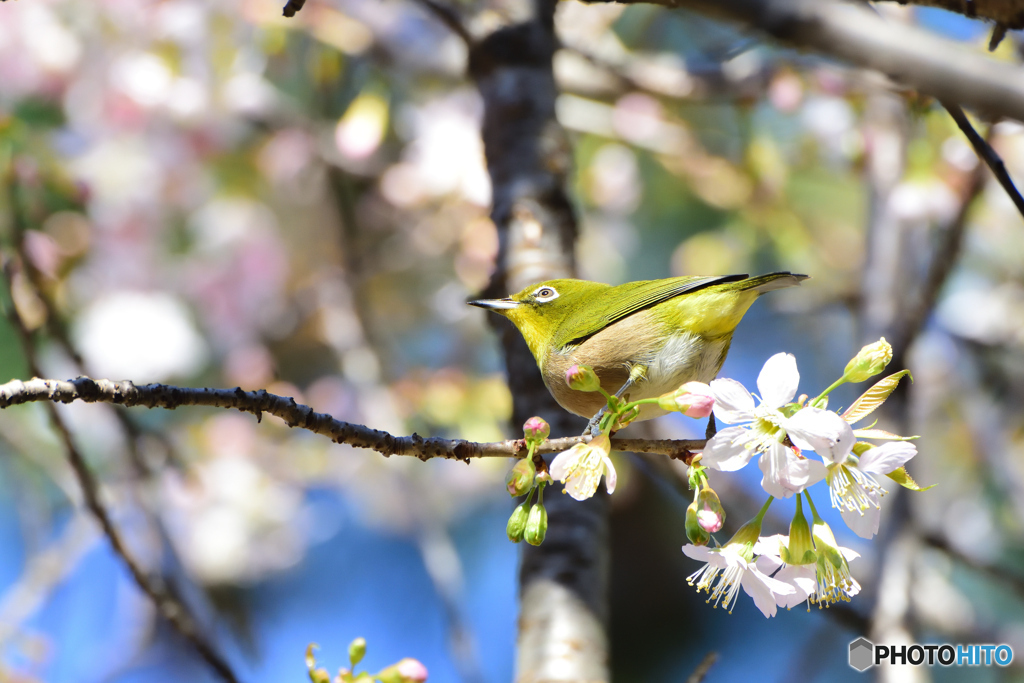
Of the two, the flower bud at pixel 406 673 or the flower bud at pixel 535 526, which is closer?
the flower bud at pixel 535 526

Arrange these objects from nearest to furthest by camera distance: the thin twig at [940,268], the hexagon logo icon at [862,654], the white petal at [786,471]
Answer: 1. the white petal at [786,471]
2. the hexagon logo icon at [862,654]
3. the thin twig at [940,268]

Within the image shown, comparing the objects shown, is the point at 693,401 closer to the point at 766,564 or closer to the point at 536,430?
the point at 536,430

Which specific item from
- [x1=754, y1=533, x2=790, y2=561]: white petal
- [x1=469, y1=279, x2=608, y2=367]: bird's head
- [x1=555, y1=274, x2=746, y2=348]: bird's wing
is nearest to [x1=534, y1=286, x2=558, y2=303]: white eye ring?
[x1=469, y1=279, x2=608, y2=367]: bird's head

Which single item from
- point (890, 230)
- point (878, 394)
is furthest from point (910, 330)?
point (878, 394)

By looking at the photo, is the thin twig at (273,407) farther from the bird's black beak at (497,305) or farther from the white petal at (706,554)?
the bird's black beak at (497,305)

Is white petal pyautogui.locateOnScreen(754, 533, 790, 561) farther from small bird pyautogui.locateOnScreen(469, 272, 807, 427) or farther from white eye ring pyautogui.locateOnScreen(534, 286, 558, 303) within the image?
white eye ring pyautogui.locateOnScreen(534, 286, 558, 303)

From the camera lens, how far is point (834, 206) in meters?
6.59

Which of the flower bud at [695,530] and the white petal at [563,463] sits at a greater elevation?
the white petal at [563,463]

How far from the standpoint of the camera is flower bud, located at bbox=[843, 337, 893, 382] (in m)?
1.13

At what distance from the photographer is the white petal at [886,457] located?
43.5 inches

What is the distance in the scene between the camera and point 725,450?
43.4 inches

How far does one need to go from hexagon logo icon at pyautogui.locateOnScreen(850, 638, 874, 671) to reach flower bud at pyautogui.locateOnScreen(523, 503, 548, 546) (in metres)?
1.67

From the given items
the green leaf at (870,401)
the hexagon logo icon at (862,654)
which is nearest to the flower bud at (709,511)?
the green leaf at (870,401)

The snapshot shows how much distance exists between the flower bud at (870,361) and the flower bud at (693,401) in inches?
8.3
